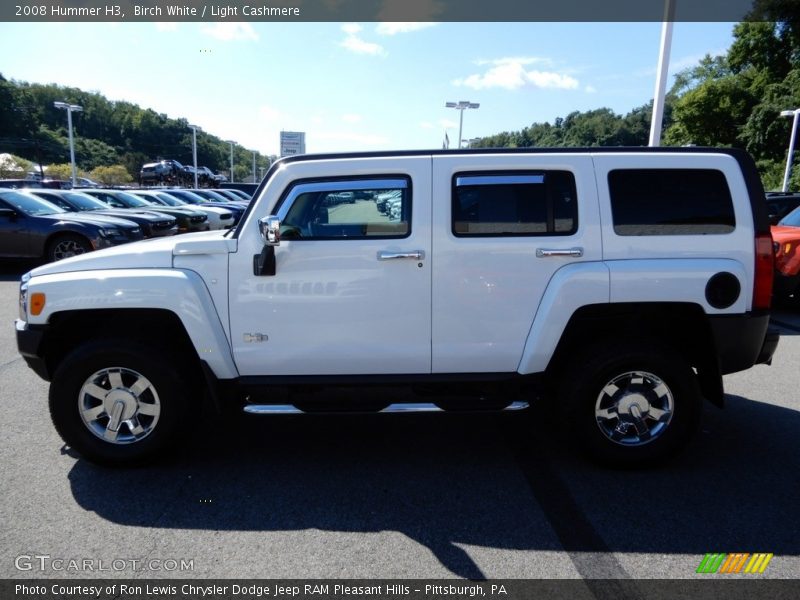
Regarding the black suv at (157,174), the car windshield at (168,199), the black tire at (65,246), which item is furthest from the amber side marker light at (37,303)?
the black suv at (157,174)

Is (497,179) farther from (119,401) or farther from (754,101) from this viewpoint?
(754,101)

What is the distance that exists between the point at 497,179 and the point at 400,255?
2.65 ft

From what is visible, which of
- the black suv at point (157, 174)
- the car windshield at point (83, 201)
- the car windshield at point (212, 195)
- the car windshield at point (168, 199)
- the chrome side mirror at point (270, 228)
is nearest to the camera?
the chrome side mirror at point (270, 228)

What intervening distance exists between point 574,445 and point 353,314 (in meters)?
1.76

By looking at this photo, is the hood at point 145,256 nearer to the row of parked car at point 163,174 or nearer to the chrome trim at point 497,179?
the chrome trim at point 497,179

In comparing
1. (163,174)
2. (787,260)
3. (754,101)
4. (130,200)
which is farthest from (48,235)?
(163,174)

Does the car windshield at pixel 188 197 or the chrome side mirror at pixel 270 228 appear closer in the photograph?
the chrome side mirror at pixel 270 228

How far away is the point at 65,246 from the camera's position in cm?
1095

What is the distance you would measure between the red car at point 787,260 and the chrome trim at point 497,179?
600cm

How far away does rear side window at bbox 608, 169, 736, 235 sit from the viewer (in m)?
3.44

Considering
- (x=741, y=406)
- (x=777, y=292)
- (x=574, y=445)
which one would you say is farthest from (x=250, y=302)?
(x=777, y=292)

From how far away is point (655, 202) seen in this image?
345 cm

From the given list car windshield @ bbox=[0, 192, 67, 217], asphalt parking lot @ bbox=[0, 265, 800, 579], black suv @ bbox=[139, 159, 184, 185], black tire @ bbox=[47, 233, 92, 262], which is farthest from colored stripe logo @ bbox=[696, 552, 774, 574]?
black suv @ bbox=[139, 159, 184, 185]

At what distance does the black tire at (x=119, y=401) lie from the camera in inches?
135
